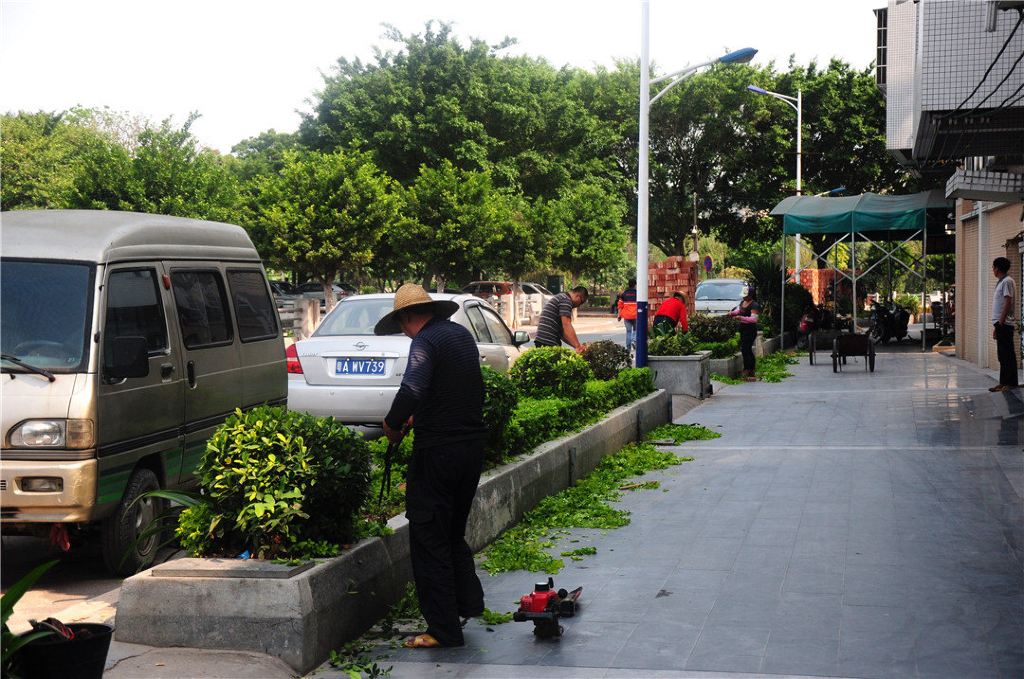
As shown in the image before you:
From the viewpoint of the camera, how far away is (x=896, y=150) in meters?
20.7

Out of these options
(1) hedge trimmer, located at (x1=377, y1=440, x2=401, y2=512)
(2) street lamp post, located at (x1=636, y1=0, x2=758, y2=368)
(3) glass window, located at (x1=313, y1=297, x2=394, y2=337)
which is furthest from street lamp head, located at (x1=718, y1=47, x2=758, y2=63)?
(1) hedge trimmer, located at (x1=377, y1=440, x2=401, y2=512)

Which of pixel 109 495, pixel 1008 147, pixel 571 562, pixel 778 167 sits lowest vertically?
pixel 571 562

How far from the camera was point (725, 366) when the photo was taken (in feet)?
68.1

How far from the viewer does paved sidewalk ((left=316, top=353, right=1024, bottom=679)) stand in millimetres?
5145

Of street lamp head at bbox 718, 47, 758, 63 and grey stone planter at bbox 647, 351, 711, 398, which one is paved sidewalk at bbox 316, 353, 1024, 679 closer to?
grey stone planter at bbox 647, 351, 711, 398

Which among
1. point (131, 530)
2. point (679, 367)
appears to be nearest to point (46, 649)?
point (131, 530)

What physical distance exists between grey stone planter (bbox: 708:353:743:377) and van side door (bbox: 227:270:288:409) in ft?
40.5

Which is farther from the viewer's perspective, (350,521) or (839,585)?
(839,585)

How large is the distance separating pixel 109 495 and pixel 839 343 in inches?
698

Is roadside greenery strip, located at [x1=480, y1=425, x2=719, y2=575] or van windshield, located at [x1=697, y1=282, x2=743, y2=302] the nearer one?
roadside greenery strip, located at [x1=480, y1=425, x2=719, y2=575]

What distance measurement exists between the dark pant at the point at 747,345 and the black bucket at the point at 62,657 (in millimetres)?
17406

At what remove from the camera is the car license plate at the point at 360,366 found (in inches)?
440

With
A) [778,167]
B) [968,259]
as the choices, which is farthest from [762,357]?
[778,167]

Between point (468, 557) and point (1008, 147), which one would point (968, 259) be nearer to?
point (1008, 147)
